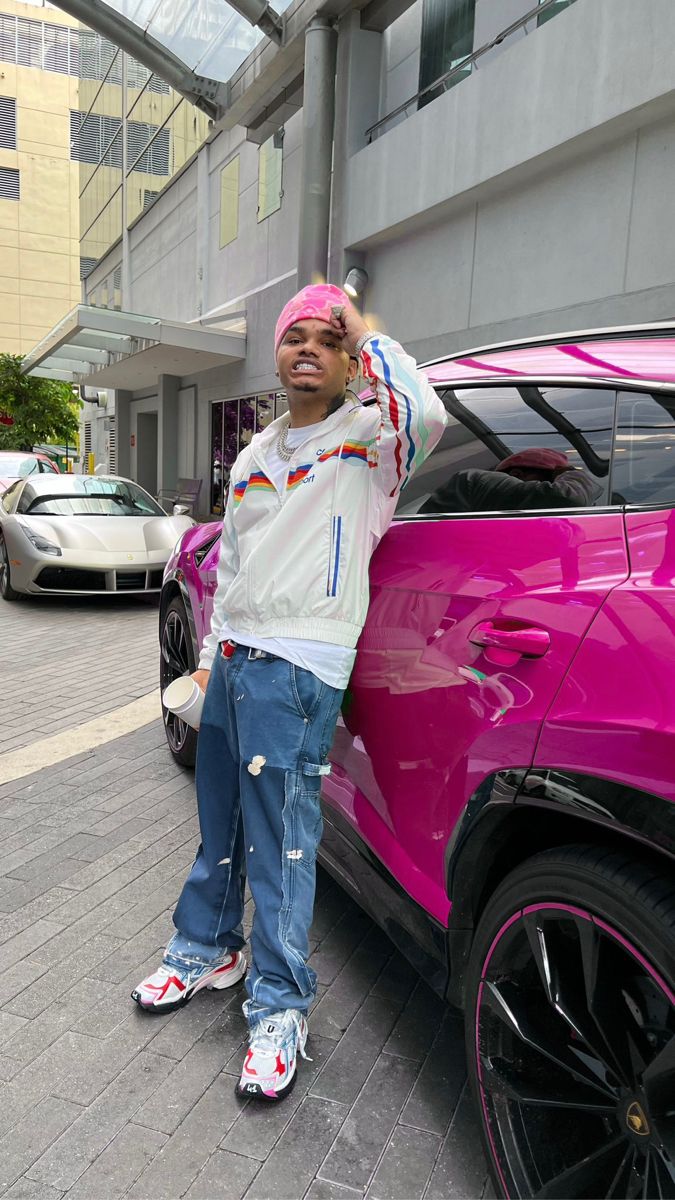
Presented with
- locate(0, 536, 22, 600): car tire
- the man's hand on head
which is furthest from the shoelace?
locate(0, 536, 22, 600): car tire

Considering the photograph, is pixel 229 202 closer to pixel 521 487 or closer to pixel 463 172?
pixel 463 172

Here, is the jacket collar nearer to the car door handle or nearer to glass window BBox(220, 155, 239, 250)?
the car door handle

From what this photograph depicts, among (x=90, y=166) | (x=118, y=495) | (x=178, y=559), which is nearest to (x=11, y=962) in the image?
(x=178, y=559)

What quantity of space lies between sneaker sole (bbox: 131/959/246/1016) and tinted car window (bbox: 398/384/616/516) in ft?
4.77

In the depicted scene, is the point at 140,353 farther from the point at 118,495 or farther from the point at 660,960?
the point at 660,960

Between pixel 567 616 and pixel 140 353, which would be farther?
pixel 140 353

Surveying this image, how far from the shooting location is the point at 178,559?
4.20 m

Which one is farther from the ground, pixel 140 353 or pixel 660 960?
pixel 140 353

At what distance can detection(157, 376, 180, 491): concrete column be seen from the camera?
2211cm

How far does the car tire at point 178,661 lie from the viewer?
161 inches

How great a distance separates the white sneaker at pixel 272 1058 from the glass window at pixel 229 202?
18209mm

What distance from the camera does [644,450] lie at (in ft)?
5.32

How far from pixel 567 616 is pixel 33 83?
6095 cm

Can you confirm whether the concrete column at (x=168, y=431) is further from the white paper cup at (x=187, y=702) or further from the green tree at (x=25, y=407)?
the white paper cup at (x=187, y=702)
